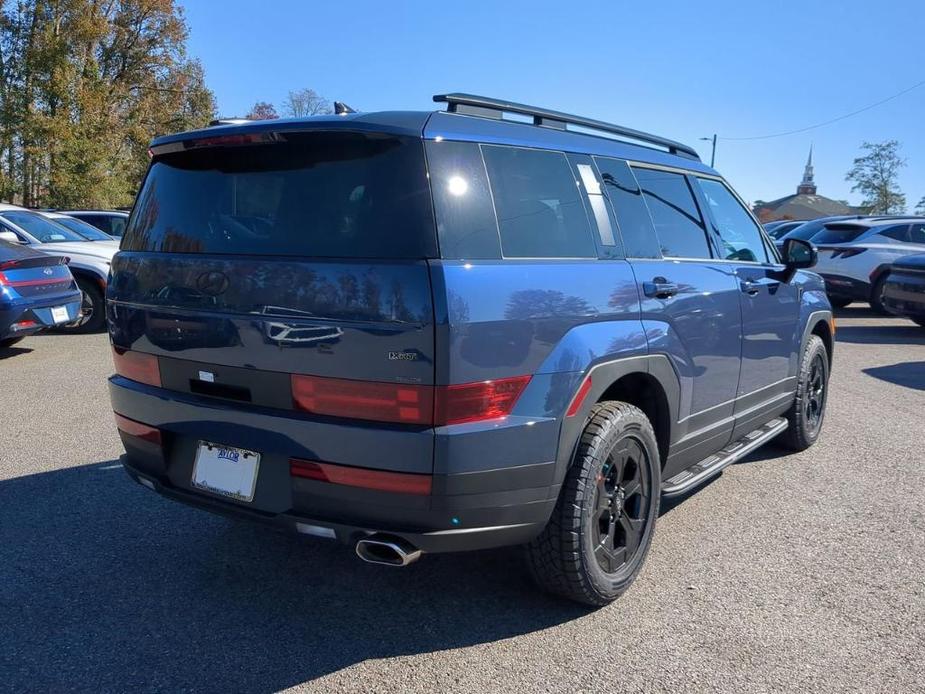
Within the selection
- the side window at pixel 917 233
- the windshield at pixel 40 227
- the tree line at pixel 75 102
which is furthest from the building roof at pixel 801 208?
the windshield at pixel 40 227

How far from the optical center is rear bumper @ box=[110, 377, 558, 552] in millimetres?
2539

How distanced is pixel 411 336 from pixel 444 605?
132 cm

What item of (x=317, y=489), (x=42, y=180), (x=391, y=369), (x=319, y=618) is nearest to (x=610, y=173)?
(x=391, y=369)

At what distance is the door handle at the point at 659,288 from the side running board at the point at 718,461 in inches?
35.6

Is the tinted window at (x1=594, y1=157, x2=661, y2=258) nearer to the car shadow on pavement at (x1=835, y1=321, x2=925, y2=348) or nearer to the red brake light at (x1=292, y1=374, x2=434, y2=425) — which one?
the red brake light at (x1=292, y1=374, x2=434, y2=425)

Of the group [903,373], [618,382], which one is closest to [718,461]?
[618,382]

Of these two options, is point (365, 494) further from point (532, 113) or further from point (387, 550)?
point (532, 113)

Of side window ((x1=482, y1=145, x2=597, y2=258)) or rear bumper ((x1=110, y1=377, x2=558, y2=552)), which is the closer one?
rear bumper ((x1=110, y1=377, x2=558, y2=552))

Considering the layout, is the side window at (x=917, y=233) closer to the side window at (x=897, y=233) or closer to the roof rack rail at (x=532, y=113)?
the side window at (x=897, y=233)

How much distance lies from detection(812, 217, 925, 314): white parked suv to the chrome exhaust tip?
1264 centimetres

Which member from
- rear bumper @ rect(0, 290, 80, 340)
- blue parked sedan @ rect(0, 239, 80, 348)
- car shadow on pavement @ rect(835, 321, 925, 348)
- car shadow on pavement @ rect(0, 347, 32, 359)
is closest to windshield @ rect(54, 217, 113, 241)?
car shadow on pavement @ rect(0, 347, 32, 359)

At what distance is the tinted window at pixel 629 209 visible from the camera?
339cm

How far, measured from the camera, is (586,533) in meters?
2.95

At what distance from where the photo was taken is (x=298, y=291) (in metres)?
2.62
